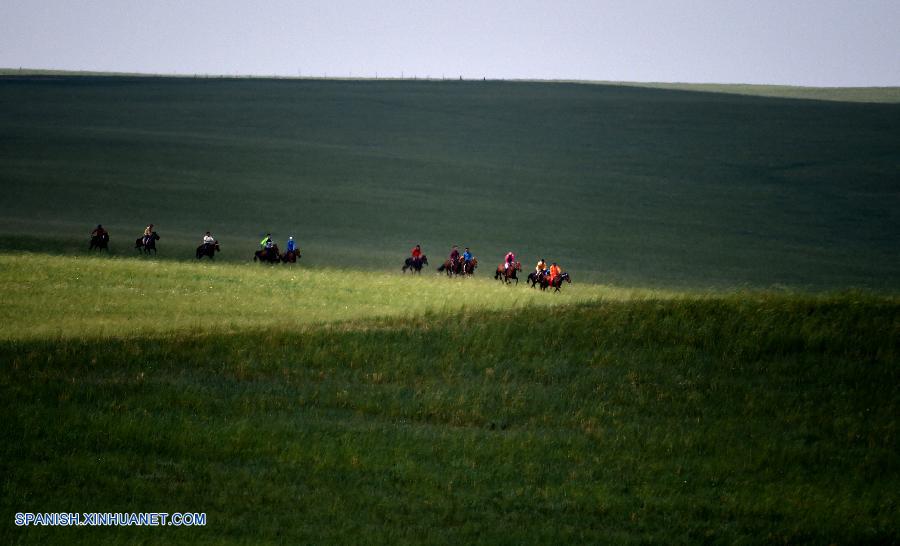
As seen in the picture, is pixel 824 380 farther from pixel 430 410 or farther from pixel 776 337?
pixel 430 410

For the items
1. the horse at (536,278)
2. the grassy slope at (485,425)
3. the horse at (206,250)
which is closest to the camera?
the grassy slope at (485,425)

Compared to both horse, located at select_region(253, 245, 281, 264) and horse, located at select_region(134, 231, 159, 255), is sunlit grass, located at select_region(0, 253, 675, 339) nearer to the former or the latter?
horse, located at select_region(253, 245, 281, 264)

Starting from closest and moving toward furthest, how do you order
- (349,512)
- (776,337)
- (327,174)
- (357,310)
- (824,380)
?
1. (349,512)
2. (824,380)
3. (776,337)
4. (357,310)
5. (327,174)

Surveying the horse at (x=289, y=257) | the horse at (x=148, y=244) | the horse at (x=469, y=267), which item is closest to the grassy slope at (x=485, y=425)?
the horse at (x=469, y=267)

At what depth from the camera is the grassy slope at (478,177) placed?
45.6 m

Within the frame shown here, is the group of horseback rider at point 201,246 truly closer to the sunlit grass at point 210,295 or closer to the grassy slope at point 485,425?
the sunlit grass at point 210,295

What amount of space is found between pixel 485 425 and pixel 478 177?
52.2 meters

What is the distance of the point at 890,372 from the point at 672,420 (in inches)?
157

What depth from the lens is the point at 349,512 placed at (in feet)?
34.1

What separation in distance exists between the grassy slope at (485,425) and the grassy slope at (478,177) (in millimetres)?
19984

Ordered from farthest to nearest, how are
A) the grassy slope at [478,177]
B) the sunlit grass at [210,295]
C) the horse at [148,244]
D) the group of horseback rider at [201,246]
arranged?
1. the grassy slope at [478,177]
2. the horse at [148,244]
3. the group of horseback rider at [201,246]
4. the sunlit grass at [210,295]

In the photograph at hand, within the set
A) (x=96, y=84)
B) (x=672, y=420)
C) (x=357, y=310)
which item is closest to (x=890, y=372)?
(x=672, y=420)

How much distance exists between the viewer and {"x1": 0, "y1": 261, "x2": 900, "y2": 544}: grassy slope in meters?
10.5

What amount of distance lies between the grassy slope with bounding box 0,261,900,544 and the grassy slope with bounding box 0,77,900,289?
1998 cm
